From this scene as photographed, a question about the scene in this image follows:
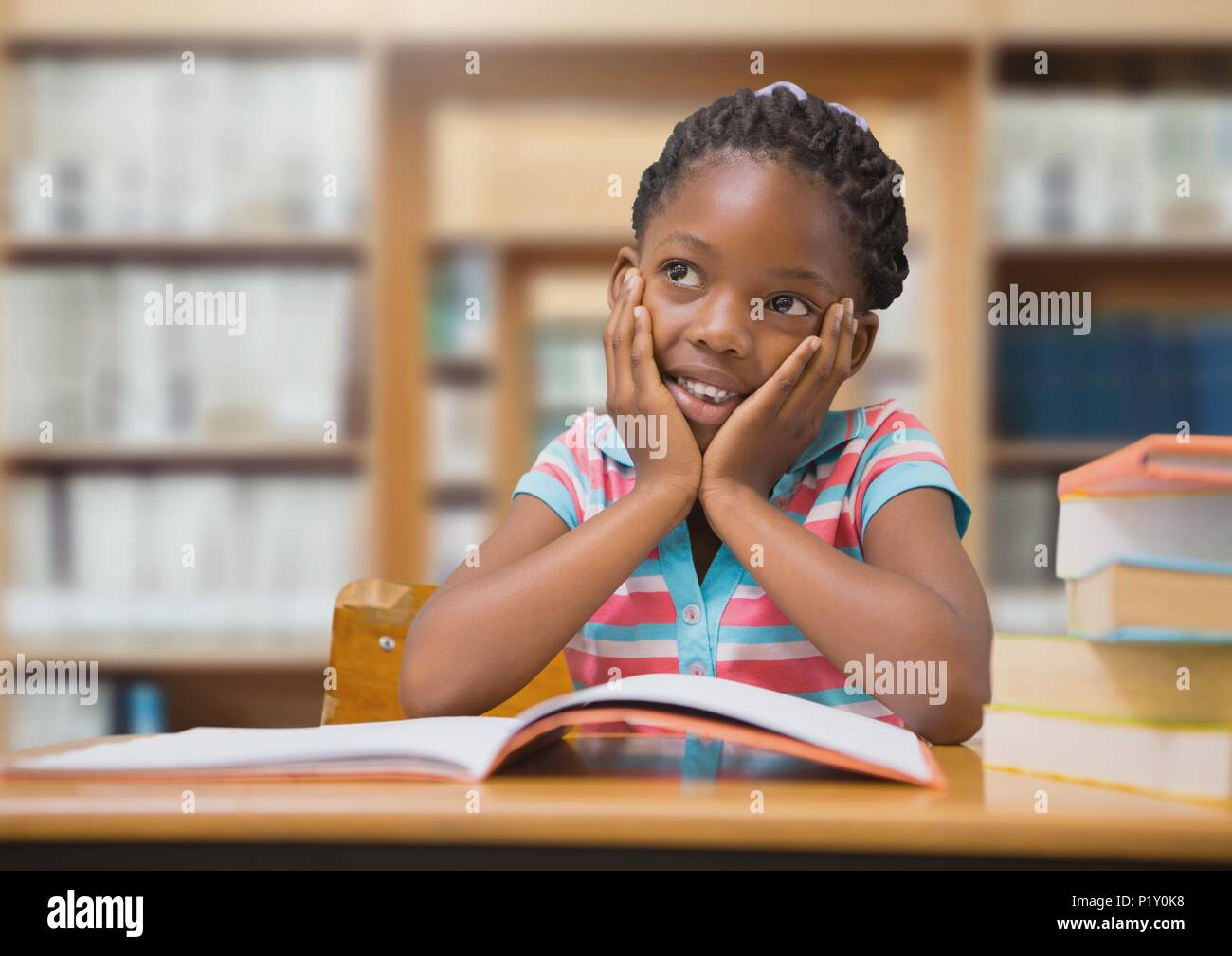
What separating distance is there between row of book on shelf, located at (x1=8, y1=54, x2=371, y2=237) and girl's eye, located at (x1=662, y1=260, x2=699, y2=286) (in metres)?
2.01

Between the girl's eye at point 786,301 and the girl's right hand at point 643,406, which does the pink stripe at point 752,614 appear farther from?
the girl's eye at point 786,301

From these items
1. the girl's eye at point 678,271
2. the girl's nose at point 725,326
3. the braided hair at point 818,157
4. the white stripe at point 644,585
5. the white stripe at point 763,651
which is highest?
the braided hair at point 818,157

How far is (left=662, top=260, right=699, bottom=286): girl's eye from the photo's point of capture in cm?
104

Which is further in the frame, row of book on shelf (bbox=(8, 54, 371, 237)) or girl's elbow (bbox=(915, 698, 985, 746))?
row of book on shelf (bbox=(8, 54, 371, 237))

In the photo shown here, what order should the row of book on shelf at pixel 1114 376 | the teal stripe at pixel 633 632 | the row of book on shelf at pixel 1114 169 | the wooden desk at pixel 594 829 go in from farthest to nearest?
the row of book on shelf at pixel 1114 169 < the row of book on shelf at pixel 1114 376 < the teal stripe at pixel 633 632 < the wooden desk at pixel 594 829

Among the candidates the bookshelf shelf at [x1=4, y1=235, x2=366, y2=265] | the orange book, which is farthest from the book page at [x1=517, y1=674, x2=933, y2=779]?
the bookshelf shelf at [x1=4, y1=235, x2=366, y2=265]

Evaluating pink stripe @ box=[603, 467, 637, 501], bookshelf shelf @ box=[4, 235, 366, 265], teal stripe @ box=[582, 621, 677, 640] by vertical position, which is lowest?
teal stripe @ box=[582, 621, 677, 640]

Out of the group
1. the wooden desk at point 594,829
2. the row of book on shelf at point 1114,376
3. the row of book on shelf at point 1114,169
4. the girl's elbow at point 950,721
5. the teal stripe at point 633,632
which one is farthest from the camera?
the row of book on shelf at point 1114,169

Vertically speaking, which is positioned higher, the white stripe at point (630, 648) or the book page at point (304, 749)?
the book page at point (304, 749)

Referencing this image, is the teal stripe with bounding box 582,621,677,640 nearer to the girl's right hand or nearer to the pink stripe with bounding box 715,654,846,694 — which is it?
the pink stripe with bounding box 715,654,846,694

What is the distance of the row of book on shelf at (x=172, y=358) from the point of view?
9.39ft

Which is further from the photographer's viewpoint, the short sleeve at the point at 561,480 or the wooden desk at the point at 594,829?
the short sleeve at the point at 561,480

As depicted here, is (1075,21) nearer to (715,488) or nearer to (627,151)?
(627,151)

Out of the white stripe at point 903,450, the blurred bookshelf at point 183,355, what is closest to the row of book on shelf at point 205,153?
the blurred bookshelf at point 183,355
